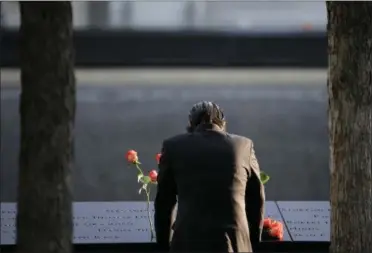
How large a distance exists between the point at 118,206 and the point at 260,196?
1468mm

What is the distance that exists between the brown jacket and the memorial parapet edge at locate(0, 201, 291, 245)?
796 millimetres

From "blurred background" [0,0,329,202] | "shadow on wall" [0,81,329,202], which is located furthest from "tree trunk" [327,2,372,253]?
"blurred background" [0,0,329,202]

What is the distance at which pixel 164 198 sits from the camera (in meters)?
2.41

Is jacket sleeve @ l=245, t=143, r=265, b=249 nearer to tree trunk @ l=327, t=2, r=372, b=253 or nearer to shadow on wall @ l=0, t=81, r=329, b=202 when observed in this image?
tree trunk @ l=327, t=2, r=372, b=253

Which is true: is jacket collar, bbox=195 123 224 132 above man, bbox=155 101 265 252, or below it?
above

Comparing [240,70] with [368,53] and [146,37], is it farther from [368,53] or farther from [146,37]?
[368,53]

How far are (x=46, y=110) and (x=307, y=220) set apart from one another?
6.42ft

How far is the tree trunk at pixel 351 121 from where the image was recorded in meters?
2.25

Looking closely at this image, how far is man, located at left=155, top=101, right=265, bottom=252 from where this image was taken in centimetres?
230

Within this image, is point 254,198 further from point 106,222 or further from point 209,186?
point 106,222

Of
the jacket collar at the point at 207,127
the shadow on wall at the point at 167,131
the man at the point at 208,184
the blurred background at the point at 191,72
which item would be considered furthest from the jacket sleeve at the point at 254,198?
the blurred background at the point at 191,72

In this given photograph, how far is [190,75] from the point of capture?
12.0m

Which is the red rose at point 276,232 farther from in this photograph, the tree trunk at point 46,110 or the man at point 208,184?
the tree trunk at point 46,110

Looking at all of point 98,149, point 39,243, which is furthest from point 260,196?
point 98,149
